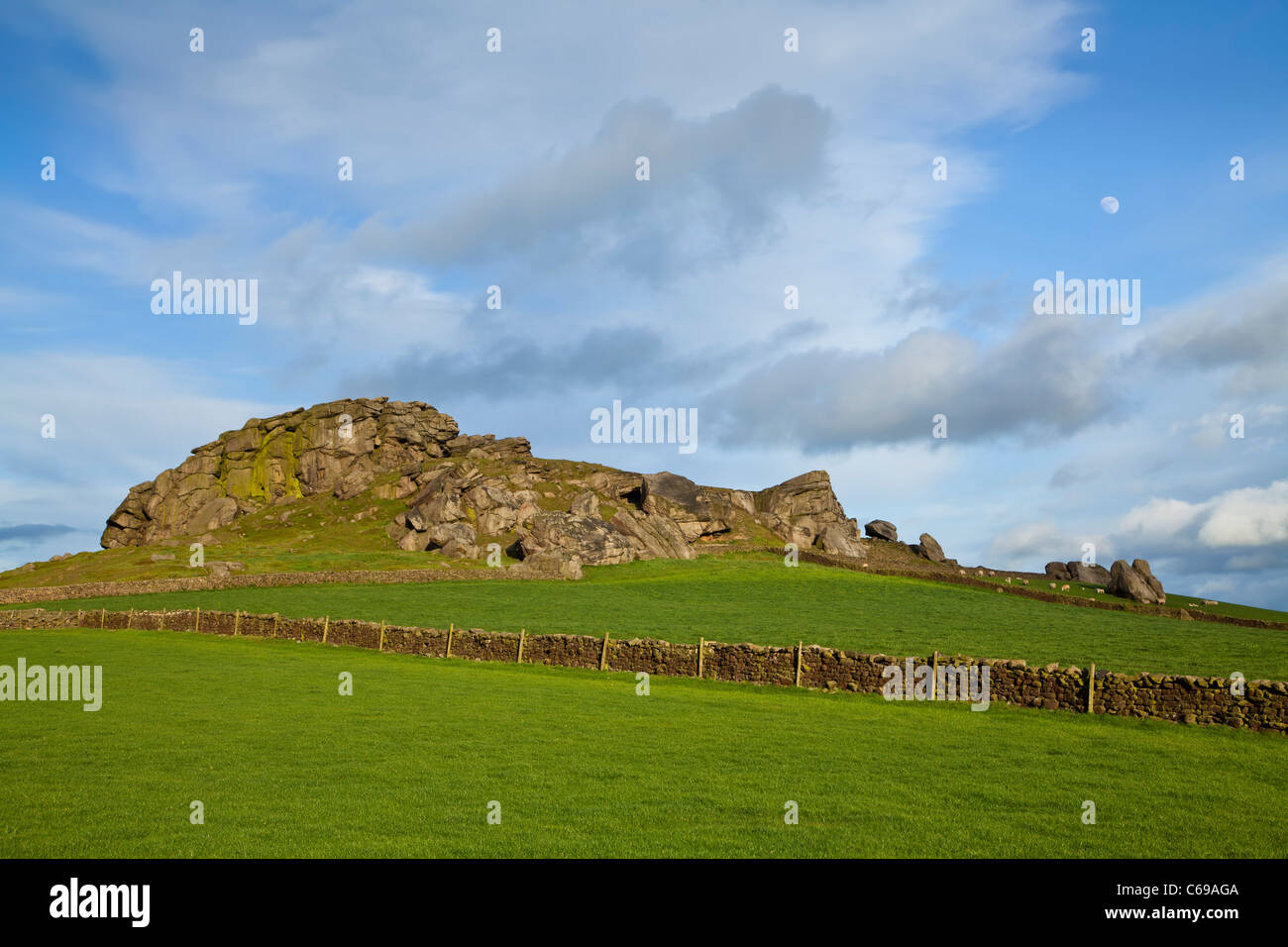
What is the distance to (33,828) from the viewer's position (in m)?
11.7

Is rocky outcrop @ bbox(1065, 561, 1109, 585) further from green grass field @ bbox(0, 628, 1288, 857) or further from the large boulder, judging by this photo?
green grass field @ bbox(0, 628, 1288, 857)

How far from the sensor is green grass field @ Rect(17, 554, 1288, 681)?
124ft

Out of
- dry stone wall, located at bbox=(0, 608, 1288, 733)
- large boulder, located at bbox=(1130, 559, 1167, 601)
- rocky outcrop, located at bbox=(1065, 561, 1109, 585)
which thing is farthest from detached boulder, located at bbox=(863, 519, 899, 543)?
dry stone wall, located at bbox=(0, 608, 1288, 733)

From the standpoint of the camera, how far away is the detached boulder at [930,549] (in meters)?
131

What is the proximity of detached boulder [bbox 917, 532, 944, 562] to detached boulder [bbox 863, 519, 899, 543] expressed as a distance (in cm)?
665

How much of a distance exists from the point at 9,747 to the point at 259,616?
1294 inches

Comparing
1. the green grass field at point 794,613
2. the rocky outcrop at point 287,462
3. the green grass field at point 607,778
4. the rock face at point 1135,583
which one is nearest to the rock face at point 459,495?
the rocky outcrop at point 287,462

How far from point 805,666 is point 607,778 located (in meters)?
16.3

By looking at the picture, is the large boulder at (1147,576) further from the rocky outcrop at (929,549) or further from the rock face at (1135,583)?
the rocky outcrop at (929,549)

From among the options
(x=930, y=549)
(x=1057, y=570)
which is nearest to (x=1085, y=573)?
(x=1057, y=570)
